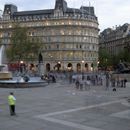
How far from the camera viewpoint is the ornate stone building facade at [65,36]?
14012cm

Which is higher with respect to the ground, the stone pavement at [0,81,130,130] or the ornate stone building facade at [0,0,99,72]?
the ornate stone building facade at [0,0,99,72]

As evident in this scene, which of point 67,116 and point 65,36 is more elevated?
point 65,36

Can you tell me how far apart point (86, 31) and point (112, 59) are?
96.5 ft

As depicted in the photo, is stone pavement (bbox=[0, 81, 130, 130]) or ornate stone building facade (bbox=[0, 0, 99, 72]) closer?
stone pavement (bbox=[0, 81, 130, 130])

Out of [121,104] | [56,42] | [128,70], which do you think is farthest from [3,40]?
[121,104]

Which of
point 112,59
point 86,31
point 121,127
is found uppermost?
point 86,31

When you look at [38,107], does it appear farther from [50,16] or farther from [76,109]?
[50,16]

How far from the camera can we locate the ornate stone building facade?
460ft

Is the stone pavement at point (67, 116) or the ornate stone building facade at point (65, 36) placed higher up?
the ornate stone building facade at point (65, 36)

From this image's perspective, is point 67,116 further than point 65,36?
No

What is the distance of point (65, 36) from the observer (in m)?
140

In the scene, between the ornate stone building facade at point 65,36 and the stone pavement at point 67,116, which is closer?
the stone pavement at point 67,116

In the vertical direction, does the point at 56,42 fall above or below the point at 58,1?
below

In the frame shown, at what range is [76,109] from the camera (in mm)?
23781
